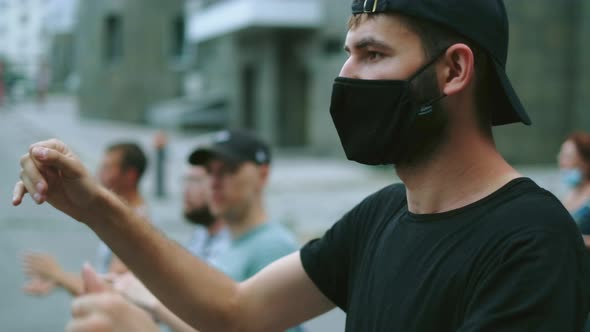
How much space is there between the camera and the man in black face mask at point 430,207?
1.41 metres

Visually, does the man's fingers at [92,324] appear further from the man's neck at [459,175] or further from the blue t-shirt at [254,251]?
the blue t-shirt at [254,251]

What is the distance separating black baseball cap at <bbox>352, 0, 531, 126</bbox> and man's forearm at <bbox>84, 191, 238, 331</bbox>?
784 millimetres

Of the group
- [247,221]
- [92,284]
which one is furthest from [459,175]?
[247,221]

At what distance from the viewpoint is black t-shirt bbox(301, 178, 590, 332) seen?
1.37 m

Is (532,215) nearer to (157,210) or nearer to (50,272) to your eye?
(50,272)

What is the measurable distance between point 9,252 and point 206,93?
72.3 feet

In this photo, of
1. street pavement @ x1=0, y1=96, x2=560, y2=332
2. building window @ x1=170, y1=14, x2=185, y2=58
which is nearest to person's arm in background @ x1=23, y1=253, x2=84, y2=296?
street pavement @ x1=0, y1=96, x2=560, y2=332

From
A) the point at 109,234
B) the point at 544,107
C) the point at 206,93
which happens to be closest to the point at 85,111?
the point at 206,93

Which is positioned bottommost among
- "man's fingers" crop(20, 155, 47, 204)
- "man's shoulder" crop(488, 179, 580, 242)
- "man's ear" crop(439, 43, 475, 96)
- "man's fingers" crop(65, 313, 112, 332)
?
"man's fingers" crop(65, 313, 112, 332)

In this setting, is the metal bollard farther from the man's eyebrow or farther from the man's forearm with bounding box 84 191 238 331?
the man's eyebrow

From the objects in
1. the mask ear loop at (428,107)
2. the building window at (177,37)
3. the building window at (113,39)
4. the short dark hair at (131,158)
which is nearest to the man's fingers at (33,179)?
the mask ear loop at (428,107)

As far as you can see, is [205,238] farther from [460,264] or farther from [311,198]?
[311,198]

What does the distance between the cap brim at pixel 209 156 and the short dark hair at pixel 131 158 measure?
1054mm

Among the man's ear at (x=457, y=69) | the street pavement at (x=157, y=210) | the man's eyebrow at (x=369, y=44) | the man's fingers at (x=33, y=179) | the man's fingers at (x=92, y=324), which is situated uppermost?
the man's eyebrow at (x=369, y=44)
